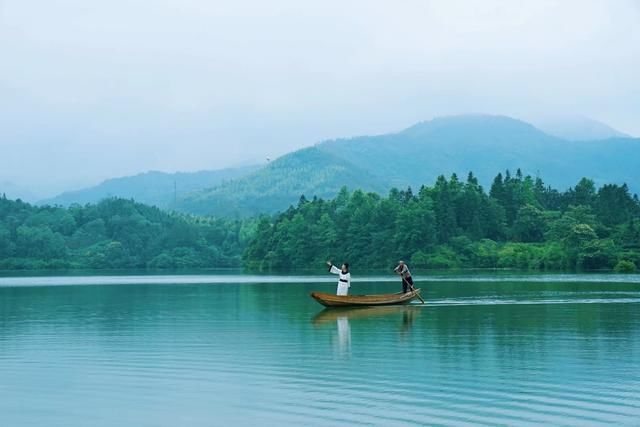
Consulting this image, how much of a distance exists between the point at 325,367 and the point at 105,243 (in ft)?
556

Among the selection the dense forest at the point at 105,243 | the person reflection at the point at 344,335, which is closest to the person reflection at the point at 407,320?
the person reflection at the point at 344,335

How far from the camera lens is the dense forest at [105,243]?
567 feet

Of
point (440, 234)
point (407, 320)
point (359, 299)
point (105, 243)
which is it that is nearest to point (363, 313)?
point (359, 299)

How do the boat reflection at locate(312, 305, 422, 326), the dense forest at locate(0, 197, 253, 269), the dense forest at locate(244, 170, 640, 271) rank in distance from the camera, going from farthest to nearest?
1. the dense forest at locate(0, 197, 253, 269)
2. the dense forest at locate(244, 170, 640, 271)
3. the boat reflection at locate(312, 305, 422, 326)

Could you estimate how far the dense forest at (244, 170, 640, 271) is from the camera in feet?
380

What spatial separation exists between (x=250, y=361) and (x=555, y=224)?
10287cm

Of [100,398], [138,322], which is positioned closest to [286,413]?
[100,398]

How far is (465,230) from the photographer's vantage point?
137 metres

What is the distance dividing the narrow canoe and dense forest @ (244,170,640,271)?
67.2 meters

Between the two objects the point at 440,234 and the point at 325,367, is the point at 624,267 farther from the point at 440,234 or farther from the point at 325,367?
the point at 325,367

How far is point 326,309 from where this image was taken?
46.2 m

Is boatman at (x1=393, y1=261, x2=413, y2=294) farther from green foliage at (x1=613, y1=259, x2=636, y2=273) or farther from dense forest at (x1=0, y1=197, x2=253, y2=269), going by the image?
dense forest at (x1=0, y1=197, x2=253, y2=269)

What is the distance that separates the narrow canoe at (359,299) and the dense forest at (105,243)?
133 metres

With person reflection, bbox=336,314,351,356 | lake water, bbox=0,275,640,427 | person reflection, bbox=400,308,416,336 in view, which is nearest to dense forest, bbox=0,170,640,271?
person reflection, bbox=400,308,416,336
